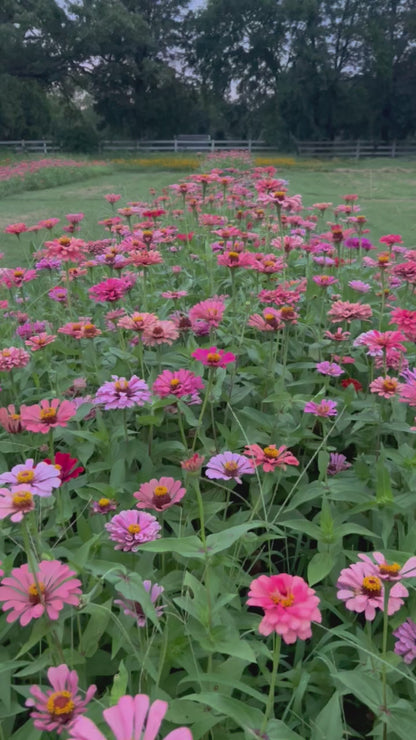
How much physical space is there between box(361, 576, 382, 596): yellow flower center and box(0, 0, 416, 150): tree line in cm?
1930

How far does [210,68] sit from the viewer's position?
22203 millimetres

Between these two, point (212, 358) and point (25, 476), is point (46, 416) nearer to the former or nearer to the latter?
point (25, 476)

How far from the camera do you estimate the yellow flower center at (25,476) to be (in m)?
0.66

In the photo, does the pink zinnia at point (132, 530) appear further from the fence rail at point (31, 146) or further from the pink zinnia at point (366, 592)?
the fence rail at point (31, 146)

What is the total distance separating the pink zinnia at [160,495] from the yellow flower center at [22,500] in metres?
0.25

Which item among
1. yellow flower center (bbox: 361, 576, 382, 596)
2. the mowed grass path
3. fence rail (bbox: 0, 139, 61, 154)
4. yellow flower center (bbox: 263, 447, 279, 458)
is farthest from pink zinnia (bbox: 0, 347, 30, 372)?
fence rail (bbox: 0, 139, 61, 154)

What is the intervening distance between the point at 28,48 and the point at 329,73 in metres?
10.1

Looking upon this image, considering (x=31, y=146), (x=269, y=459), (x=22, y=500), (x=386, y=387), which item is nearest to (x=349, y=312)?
(x=386, y=387)

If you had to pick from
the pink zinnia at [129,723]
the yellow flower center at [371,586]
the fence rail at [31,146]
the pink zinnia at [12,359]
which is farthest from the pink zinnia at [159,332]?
the fence rail at [31,146]

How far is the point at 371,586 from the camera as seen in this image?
69 cm

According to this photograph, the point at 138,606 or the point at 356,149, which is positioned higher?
the point at 356,149

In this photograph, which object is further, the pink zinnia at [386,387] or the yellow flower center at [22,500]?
the pink zinnia at [386,387]

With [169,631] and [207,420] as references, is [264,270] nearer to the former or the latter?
[207,420]

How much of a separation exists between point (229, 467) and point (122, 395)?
225 mm
